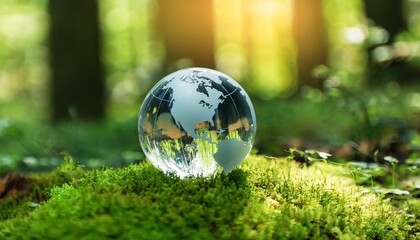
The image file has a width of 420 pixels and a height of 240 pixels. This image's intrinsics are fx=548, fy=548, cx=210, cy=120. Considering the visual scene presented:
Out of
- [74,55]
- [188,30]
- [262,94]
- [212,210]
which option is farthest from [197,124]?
[262,94]

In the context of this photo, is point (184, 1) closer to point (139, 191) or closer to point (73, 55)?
point (73, 55)

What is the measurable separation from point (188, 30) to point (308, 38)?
13.0 ft

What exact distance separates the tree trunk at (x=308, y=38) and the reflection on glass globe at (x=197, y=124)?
1161 centimetres

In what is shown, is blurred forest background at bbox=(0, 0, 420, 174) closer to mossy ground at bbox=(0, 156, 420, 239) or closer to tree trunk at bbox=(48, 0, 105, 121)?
tree trunk at bbox=(48, 0, 105, 121)

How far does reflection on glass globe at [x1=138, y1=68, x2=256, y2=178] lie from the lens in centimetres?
351

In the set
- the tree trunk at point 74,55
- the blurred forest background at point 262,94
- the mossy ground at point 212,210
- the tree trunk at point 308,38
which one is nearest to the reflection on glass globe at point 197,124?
the mossy ground at point 212,210

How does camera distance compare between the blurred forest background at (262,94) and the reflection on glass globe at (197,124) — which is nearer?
the reflection on glass globe at (197,124)

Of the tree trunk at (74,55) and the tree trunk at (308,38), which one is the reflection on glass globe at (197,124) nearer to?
the tree trunk at (74,55)

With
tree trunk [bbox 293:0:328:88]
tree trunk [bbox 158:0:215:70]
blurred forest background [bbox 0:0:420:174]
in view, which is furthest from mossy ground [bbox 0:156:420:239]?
tree trunk [bbox 293:0:328:88]

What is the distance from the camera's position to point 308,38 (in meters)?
15.0

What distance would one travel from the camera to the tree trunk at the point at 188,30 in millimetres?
12508

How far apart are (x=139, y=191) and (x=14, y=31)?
30.3m

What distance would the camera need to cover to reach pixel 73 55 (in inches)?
467

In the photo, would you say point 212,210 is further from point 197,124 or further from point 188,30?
point 188,30
